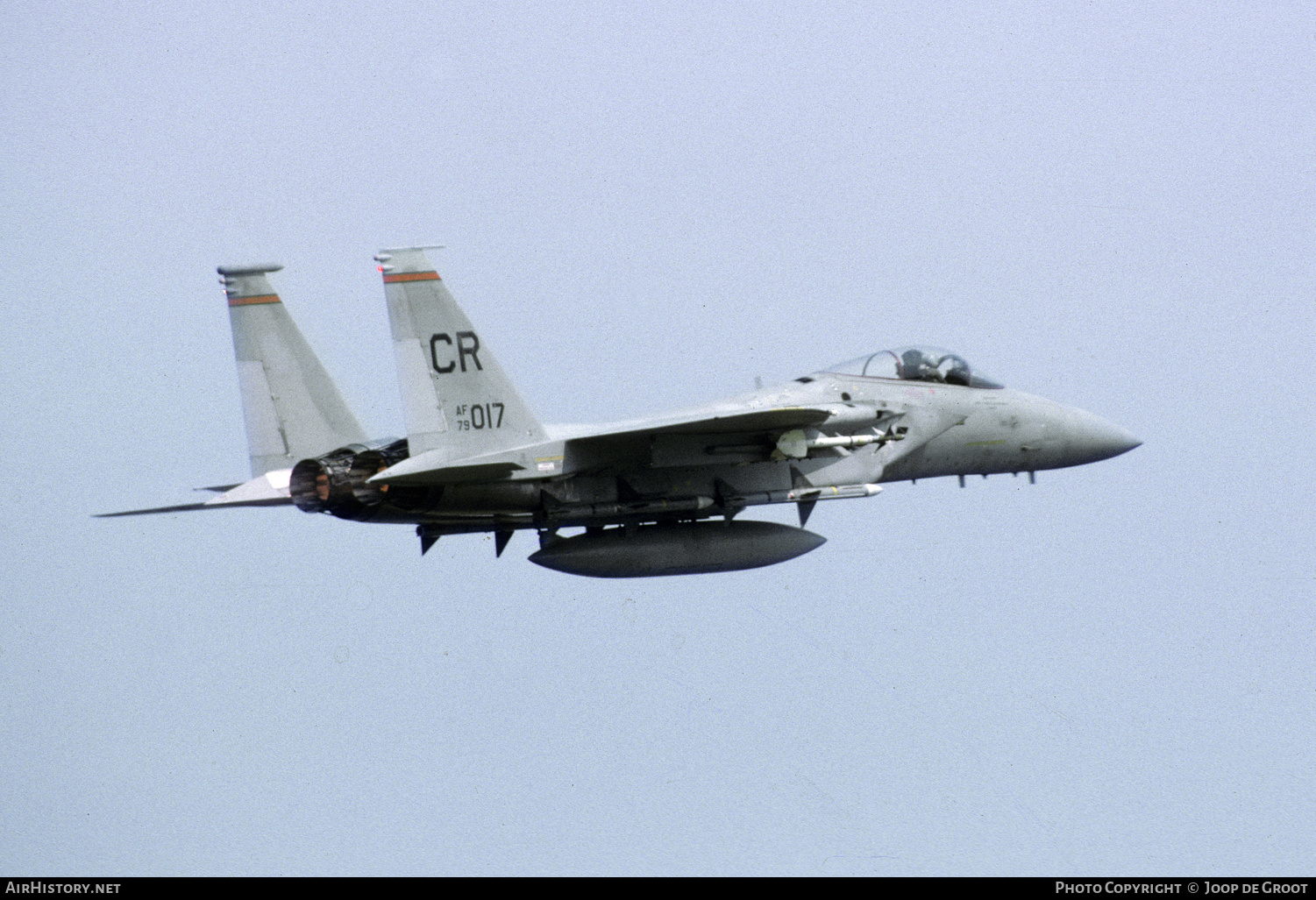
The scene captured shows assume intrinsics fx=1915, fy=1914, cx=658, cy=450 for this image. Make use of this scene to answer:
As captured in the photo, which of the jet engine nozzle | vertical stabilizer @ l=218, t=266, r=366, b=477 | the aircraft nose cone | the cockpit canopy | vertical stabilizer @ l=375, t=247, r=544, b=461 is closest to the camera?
vertical stabilizer @ l=375, t=247, r=544, b=461

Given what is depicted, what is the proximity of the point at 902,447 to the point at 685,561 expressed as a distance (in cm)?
287

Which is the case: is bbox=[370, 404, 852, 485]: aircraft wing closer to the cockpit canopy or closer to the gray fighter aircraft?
the gray fighter aircraft

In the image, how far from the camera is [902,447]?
68.9ft

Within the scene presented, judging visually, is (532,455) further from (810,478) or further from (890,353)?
(890,353)

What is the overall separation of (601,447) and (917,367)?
4.26 m

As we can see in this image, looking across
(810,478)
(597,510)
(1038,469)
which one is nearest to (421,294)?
(597,510)

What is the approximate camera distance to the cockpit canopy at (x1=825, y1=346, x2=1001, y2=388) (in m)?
21.1

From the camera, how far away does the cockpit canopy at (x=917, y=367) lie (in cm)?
2106

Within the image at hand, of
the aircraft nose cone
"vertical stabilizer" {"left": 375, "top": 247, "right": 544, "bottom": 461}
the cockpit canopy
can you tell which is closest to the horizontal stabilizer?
"vertical stabilizer" {"left": 375, "top": 247, "right": 544, "bottom": 461}

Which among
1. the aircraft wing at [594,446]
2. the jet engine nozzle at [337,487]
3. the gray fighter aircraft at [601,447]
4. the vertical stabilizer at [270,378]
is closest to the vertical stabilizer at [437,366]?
the gray fighter aircraft at [601,447]

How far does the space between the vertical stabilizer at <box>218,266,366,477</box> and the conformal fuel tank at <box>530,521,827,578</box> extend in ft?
9.38

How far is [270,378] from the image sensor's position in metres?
20.4

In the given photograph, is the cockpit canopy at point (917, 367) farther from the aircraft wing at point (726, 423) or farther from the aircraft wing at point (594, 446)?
the aircraft wing at point (726, 423)
